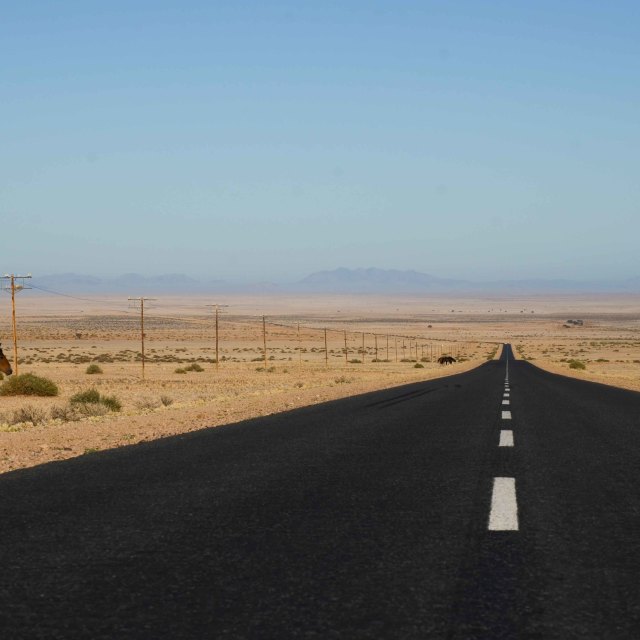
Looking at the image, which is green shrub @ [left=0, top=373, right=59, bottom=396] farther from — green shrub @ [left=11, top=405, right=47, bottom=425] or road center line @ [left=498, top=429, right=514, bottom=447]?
road center line @ [left=498, top=429, right=514, bottom=447]

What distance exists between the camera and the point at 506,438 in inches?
528

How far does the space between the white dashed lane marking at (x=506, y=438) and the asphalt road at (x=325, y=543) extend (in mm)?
403

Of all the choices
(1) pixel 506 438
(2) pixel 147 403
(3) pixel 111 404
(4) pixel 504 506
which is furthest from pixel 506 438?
(2) pixel 147 403

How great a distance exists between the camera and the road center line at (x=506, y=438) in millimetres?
12531

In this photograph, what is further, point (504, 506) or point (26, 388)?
point (26, 388)

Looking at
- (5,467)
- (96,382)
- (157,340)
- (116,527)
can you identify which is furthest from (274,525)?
(157,340)

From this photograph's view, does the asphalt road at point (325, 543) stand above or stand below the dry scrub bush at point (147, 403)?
above

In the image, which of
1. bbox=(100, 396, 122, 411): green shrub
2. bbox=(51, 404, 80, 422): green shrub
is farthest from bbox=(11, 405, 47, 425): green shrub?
bbox=(100, 396, 122, 411): green shrub

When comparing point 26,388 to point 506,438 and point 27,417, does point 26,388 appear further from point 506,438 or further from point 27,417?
point 506,438

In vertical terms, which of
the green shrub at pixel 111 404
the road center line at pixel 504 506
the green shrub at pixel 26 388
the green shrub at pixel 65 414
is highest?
the road center line at pixel 504 506

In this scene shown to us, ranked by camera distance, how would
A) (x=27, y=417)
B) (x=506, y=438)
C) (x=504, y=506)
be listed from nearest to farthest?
(x=504, y=506)
(x=506, y=438)
(x=27, y=417)

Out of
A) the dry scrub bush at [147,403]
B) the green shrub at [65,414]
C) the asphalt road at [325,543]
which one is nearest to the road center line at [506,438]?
the asphalt road at [325,543]

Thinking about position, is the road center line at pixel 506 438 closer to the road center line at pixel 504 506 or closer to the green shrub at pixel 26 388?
the road center line at pixel 504 506

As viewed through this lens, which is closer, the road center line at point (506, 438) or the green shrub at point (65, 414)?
the road center line at point (506, 438)
